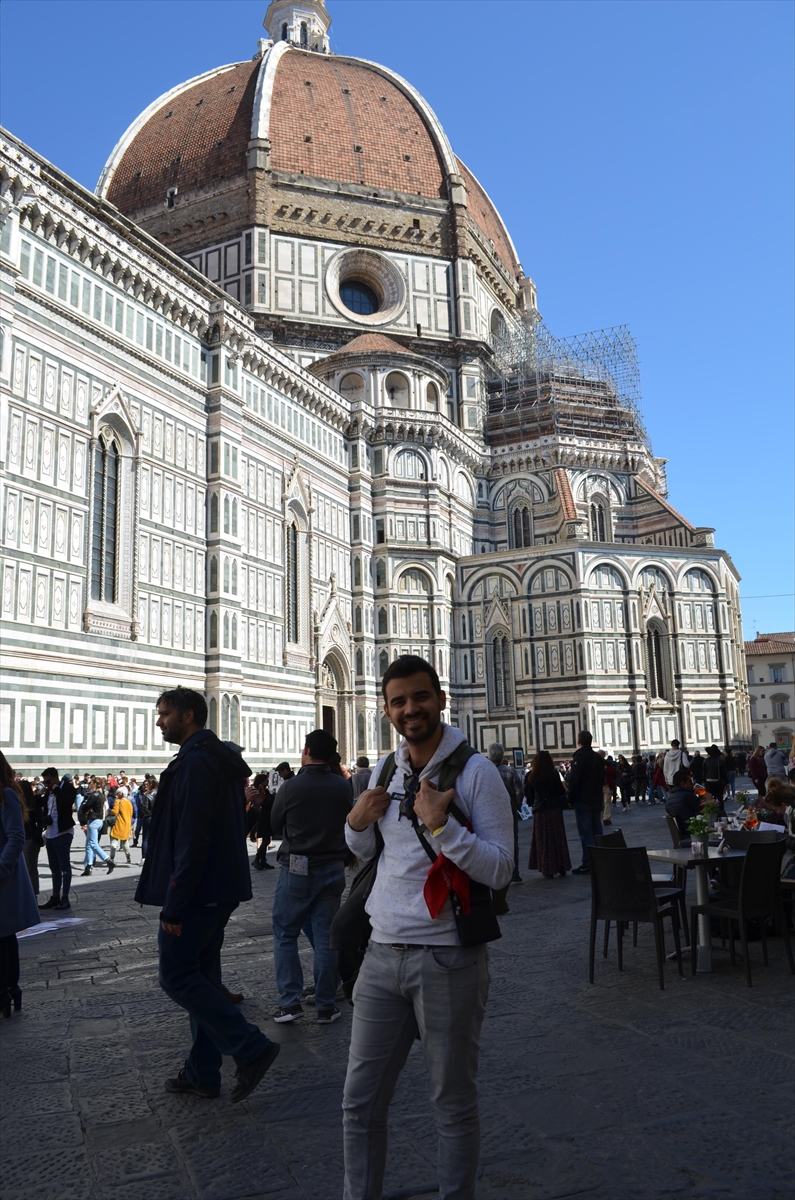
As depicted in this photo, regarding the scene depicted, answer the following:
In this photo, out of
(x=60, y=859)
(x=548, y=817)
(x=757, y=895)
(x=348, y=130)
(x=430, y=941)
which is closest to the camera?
(x=430, y=941)

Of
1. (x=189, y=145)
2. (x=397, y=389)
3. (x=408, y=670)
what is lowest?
(x=408, y=670)

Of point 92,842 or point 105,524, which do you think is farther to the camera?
point 105,524

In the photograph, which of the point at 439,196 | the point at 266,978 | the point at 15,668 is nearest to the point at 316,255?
the point at 439,196

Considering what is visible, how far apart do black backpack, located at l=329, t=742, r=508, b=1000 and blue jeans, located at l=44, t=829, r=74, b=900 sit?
7483mm

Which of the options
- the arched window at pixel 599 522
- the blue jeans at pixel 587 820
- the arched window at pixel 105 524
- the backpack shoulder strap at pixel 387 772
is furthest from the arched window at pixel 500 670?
the backpack shoulder strap at pixel 387 772

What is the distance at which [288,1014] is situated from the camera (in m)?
5.37

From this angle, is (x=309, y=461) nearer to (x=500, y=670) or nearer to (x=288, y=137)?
(x=500, y=670)

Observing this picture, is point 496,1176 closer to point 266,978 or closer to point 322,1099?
point 322,1099

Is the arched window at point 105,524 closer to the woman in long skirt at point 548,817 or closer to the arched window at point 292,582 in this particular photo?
the arched window at point 292,582

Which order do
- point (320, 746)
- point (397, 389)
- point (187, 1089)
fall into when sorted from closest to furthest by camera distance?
point (187, 1089), point (320, 746), point (397, 389)

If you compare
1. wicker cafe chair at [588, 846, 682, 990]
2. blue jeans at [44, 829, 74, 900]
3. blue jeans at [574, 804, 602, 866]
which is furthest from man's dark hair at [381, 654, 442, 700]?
blue jeans at [574, 804, 602, 866]

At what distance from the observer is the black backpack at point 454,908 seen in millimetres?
2693

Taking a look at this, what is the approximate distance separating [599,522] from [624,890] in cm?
3830

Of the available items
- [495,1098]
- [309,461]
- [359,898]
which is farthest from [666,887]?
[309,461]
